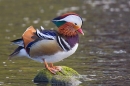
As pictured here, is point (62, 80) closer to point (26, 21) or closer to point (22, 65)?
point (22, 65)

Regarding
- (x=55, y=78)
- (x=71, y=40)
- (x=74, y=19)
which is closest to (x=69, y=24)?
(x=74, y=19)

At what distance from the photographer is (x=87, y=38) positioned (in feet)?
→ 70.3

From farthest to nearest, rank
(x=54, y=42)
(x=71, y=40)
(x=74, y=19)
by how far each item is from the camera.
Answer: (x=74, y=19) < (x=71, y=40) < (x=54, y=42)

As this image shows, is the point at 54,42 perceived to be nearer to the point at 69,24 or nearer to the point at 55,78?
the point at 69,24

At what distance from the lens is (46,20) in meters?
26.2

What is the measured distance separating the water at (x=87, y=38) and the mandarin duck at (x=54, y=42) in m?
0.86

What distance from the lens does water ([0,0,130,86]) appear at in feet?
47.3

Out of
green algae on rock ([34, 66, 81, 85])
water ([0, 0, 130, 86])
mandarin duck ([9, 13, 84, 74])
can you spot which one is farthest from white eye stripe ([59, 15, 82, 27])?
water ([0, 0, 130, 86])

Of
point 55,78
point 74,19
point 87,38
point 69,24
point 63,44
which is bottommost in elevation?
point 87,38

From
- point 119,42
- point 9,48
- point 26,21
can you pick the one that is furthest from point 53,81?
point 26,21

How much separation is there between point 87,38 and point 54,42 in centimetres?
865

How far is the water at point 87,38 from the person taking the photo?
14.4m

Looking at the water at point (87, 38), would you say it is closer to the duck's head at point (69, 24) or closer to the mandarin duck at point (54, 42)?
the mandarin duck at point (54, 42)

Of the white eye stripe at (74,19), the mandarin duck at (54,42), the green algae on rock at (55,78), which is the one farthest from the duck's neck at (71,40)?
the green algae on rock at (55,78)
